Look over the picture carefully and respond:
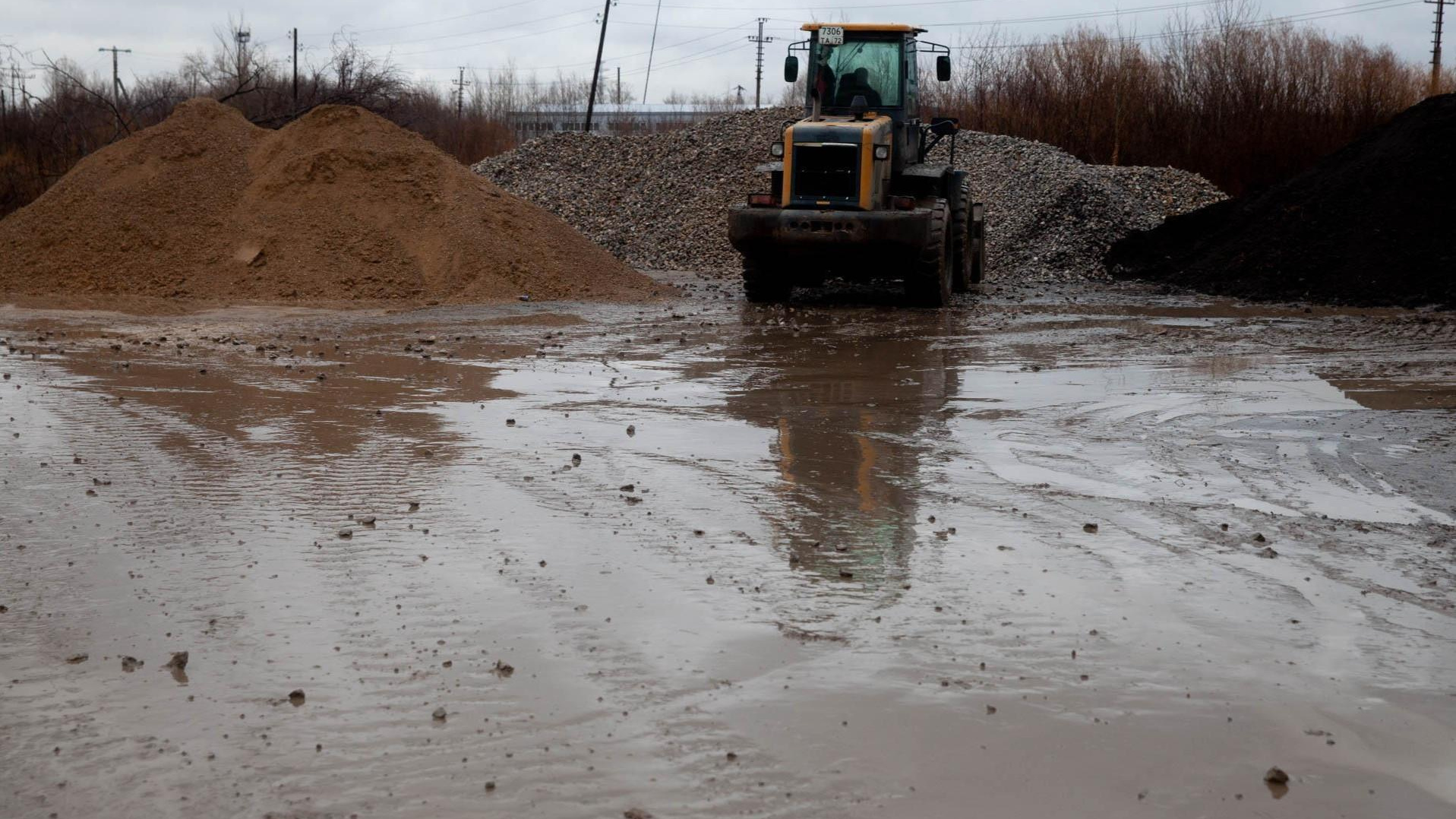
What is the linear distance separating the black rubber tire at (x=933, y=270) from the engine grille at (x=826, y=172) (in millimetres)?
1041

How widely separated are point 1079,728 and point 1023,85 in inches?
1278

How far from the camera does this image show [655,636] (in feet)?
14.4

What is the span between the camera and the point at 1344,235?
63.2 ft

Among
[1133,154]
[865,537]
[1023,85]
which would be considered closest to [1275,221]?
[1133,154]

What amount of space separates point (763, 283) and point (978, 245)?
15.1 ft

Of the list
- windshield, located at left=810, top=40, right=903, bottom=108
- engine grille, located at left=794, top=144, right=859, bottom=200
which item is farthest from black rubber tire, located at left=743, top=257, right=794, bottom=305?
windshield, located at left=810, top=40, right=903, bottom=108

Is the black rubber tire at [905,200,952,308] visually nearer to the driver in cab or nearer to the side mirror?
the side mirror

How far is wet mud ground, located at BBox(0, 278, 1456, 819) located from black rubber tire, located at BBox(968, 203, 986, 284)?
1050 centimetres

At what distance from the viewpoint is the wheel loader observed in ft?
52.0

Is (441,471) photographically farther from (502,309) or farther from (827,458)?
(502,309)

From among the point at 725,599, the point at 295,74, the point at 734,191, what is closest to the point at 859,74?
the point at 734,191

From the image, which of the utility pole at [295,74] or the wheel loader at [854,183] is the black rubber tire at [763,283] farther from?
the utility pole at [295,74]

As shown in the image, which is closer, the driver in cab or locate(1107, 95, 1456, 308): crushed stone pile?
the driver in cab

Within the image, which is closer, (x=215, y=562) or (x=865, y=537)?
(x=215, y=562)
